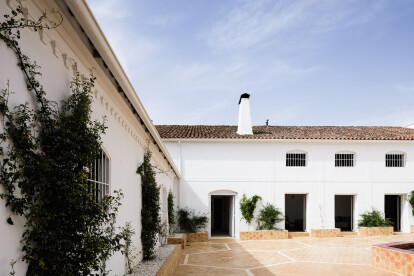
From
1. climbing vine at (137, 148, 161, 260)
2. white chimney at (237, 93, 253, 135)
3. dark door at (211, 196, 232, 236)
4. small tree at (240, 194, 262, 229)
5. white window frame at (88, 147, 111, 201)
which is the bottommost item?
dark door at (211, 196, 232, 236)

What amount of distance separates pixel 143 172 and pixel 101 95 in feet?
12.7

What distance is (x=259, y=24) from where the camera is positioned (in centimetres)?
909

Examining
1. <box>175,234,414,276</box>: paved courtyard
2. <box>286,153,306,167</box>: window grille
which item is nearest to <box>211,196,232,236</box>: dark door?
<box>175,234,414,276</box>: paved courtyard

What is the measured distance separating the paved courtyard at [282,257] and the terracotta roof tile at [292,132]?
5.71m

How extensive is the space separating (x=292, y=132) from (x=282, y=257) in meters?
9.81

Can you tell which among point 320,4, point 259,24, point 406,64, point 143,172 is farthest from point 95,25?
point 406,64

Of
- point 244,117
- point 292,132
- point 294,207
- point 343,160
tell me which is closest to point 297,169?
point 292,132

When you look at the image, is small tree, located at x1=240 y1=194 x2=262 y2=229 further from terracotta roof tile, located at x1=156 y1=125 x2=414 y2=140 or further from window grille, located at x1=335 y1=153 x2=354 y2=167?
window grille, located at x1=335 y1=153 x2=354 y2=167

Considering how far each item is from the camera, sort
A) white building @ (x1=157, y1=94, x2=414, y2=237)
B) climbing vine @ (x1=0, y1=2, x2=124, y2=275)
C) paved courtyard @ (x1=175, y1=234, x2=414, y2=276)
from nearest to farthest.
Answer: climbing vine @ (x1=0, y1=2, x2=124, y2=275), paved courtyard @ (x1=175, y1=234, x2=414, y2=276), white building @ (x1=157, y1=94, x2=414, y2=237)

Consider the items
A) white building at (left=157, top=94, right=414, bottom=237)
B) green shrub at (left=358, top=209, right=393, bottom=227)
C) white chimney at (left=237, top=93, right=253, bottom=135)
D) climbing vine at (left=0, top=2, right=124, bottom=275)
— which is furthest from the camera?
white chimney at (left=237, top=93, right=253, bottom=135)

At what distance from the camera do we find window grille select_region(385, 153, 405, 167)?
764 inches

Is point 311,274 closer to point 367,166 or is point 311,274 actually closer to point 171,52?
point 171,52

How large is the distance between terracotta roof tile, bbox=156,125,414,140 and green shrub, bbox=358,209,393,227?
4356 mm

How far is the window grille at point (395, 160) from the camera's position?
63.7ft
